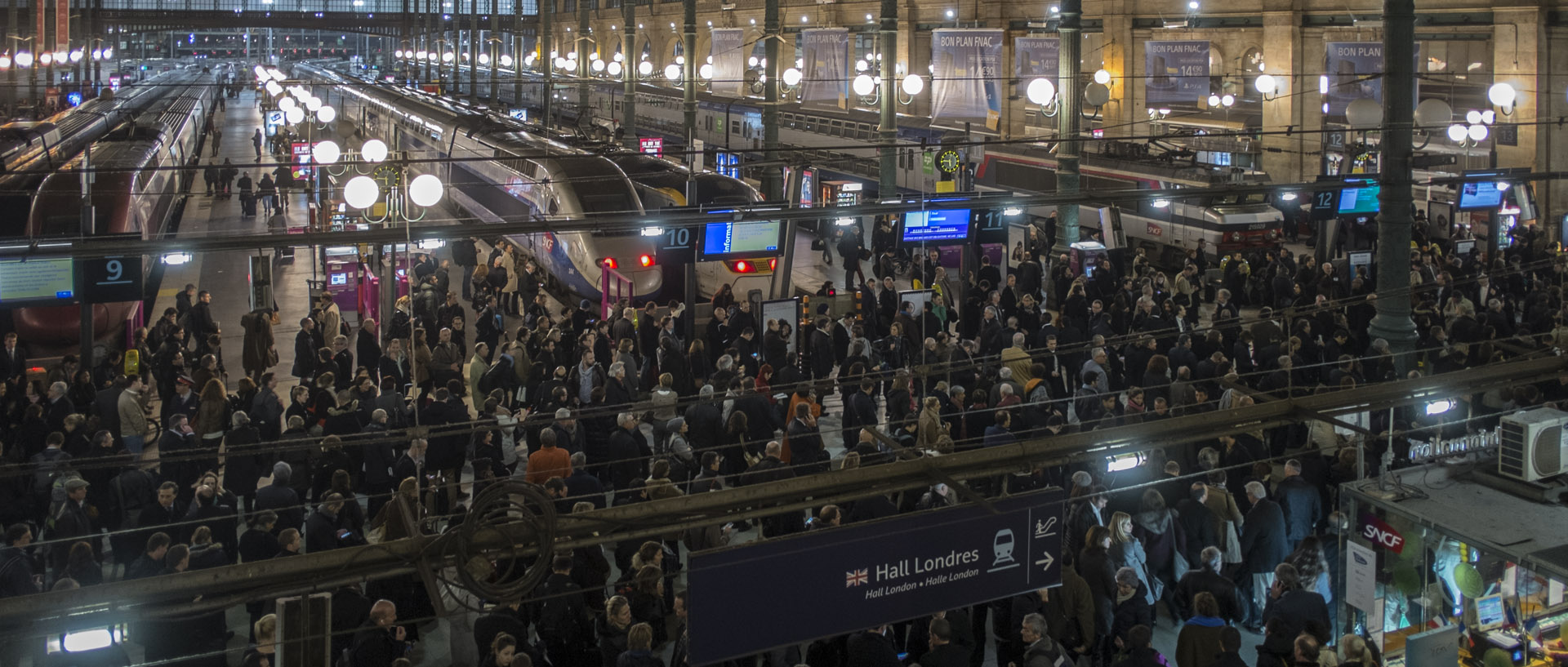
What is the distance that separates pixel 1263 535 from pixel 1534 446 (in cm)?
222

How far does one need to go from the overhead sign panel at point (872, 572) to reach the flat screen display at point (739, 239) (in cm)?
1180

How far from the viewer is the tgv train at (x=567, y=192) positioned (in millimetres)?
24031

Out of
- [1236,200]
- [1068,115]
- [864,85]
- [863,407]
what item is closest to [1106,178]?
[1236,200]

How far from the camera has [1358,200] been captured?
2214 centimetres

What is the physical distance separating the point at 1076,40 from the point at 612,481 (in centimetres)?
1236

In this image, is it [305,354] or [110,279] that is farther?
[305,354]

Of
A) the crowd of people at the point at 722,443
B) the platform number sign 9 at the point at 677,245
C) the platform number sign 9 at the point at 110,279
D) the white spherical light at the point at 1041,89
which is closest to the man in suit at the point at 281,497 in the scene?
the crowd of people at the point at 722,443

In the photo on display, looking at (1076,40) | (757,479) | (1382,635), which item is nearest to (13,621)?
(757,479)

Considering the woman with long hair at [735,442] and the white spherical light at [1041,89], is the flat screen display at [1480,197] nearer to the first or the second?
the white spherical light at [1041,89]

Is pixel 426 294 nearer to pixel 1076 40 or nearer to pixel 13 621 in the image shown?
pixel 1076 40

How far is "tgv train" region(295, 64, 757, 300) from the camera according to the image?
24.0 metres

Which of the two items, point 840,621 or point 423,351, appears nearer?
point 840,621

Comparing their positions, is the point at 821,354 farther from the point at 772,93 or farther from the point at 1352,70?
the point at 1352,70

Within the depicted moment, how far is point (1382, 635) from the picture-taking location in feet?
31.1
